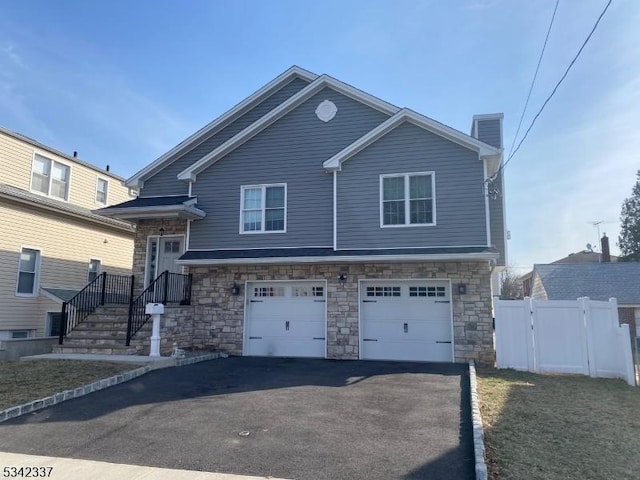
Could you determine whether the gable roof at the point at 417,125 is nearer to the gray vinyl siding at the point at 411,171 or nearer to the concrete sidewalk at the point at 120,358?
the gray vinyl siding at the point at 411,171

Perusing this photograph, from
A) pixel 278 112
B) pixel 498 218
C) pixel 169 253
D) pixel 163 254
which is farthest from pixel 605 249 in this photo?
pixel 163 254

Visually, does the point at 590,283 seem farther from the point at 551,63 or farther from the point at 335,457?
the point at 335,457

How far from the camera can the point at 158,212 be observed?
13.4 metres

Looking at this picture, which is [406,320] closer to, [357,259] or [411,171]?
[357,259]

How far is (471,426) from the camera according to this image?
597cm

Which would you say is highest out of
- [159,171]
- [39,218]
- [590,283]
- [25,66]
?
[25,66]

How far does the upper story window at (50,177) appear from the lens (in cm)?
1650

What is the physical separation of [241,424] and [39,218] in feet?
44.7

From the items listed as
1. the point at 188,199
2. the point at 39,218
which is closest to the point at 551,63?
the point at 188,199

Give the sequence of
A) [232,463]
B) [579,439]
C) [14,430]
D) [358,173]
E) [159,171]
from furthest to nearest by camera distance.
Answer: [159,171] → [358,173] → [14,430] → [579,439] → [232,463]

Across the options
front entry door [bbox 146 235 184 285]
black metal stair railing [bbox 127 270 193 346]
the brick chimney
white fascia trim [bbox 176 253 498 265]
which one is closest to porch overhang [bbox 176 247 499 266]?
white fascia trim [bbox 176 253 498 265]

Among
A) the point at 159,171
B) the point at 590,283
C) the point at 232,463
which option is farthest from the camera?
the point at 590,283

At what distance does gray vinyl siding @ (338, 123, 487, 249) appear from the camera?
39.0 feet

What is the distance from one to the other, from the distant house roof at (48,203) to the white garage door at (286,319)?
6.47 meters
